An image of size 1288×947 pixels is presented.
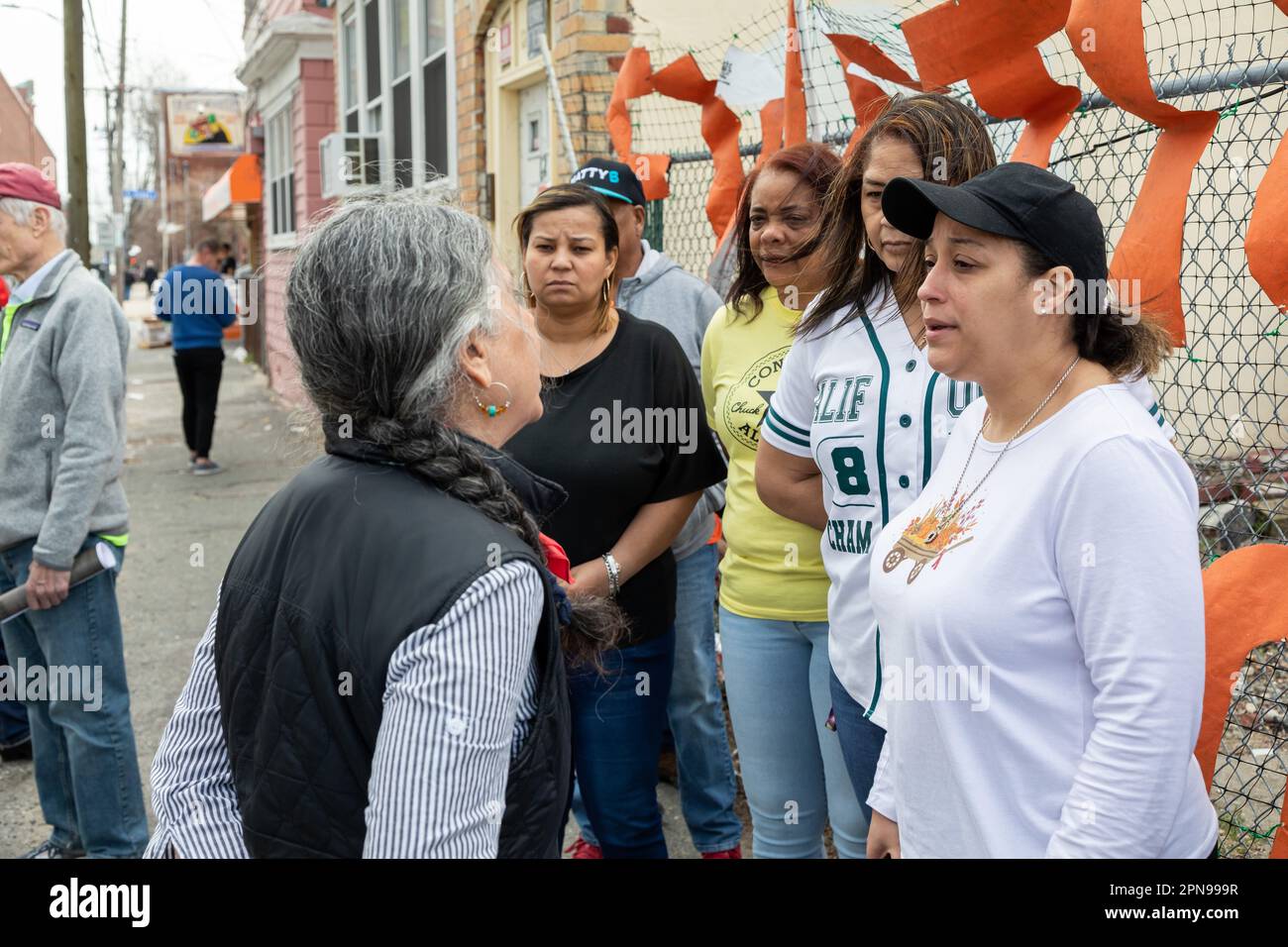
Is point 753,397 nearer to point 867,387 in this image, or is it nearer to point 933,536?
point 867,387

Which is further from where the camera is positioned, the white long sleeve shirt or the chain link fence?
the chain link fence

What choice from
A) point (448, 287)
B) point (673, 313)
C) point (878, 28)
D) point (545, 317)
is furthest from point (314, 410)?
point (878, 28)

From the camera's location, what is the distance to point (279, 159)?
1848 cm

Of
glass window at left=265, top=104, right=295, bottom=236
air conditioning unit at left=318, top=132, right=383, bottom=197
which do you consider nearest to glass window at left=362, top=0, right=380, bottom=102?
air conditioning unit at left=318, top=132, right=383, bottom=197

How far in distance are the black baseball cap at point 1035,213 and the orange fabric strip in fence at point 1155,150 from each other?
68 centimetres

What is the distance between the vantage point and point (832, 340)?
102 inches

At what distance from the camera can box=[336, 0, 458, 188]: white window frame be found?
9664 millimetres

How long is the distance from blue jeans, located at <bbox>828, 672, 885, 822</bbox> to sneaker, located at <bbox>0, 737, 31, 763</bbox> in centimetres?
388

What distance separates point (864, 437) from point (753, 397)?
2.04 ft

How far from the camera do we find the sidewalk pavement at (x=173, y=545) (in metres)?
4.34

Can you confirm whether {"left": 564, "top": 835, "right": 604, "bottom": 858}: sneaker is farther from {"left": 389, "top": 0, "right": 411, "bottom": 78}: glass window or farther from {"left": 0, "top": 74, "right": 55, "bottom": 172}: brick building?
{"left": 389, "top": 0, "right": 411, "bottom": 78}: glass window

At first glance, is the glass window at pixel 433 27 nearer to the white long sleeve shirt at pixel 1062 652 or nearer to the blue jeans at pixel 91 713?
the blue jeans at pixel 91 713

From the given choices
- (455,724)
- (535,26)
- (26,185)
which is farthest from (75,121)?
(455,724)
